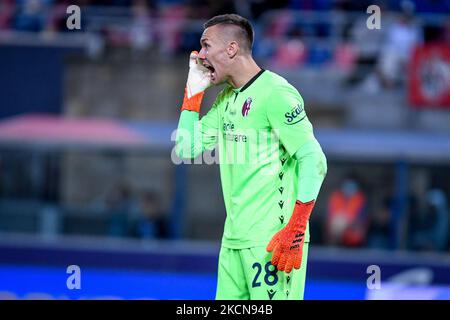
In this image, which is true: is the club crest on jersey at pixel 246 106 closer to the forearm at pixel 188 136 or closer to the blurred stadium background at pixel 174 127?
the forearm at pixel 188 136

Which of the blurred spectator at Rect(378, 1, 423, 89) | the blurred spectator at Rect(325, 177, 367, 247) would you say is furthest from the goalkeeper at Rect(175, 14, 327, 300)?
the blurred spectator at Rect(378, 1, 423, 89)

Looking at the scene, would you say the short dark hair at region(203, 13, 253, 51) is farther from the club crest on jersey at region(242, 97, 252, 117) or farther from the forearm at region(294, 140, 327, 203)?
the forearm at region(294, 140, 327, 203)

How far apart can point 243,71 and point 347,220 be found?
816 centimetres

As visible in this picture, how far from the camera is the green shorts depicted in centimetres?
470

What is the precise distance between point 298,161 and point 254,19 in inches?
431

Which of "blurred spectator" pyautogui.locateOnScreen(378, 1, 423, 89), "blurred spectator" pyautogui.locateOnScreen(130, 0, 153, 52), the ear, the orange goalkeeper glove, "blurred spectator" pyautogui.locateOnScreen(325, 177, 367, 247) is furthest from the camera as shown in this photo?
"blurred spectator" pyautogui.locateOnScreen(130, 0, 153, 52)

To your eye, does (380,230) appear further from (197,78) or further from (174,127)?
(197,78)

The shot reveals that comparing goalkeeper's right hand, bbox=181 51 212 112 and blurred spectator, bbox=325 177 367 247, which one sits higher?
goalkeeper's right hand, bbox=181 51 212 112

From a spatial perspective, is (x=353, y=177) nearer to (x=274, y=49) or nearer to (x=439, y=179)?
(x=439, y=179)

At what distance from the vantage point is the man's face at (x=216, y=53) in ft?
15.7

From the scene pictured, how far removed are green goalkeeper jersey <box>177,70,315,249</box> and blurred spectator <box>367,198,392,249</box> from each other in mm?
7893
